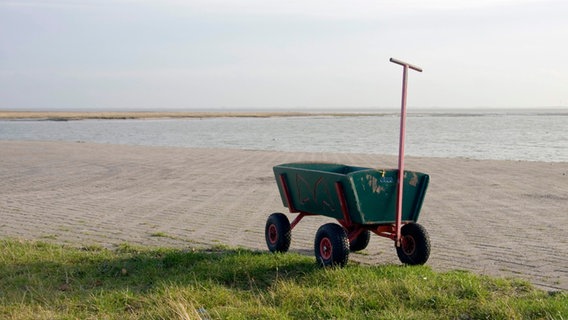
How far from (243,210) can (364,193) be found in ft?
16.1

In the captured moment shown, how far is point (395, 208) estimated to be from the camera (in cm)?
698

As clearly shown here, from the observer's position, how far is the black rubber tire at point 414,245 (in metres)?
6.94

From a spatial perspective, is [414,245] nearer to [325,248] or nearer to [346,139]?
[325,248]

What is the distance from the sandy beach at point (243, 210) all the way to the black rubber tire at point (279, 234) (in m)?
0.49

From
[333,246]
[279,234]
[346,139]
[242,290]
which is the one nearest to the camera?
[242,290]

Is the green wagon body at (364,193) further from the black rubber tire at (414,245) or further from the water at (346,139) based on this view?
the water at (346,139)

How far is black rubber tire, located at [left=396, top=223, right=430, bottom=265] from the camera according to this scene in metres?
6.94

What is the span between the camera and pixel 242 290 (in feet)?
20.2

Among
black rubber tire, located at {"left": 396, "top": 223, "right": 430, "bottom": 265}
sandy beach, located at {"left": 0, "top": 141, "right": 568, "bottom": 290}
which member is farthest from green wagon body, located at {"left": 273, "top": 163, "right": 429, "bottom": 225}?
sandy beach, located at {"left": 0, "top": 141, "right": 568, "bottom": 290}

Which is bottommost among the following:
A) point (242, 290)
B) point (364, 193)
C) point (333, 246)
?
point (242, 290)

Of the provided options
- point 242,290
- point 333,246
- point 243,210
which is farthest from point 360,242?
point 243,210

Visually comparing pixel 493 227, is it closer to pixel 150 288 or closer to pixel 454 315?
pixel 454 315

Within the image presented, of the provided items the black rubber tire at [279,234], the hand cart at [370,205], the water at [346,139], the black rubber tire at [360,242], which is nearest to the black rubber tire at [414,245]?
the hand cart at [370,205]

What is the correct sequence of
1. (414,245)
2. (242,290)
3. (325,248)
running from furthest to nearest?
(414,245) → (325,248) → (242,290)
